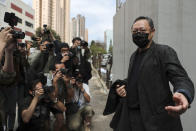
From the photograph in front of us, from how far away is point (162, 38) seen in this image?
3041 millimetres

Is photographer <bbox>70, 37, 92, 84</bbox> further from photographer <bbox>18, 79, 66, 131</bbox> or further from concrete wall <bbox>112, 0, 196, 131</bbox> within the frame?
concrete wall <bbox>112, 0, 196, 131</bbox>

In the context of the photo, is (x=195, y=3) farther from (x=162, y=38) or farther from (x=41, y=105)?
(x=41, y=105)

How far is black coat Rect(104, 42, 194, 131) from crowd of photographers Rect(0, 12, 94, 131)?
1.55 metres

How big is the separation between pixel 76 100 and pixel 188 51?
2174mm

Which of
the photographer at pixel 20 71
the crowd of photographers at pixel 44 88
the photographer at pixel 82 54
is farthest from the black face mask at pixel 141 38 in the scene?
the photographer at pixel 82 54

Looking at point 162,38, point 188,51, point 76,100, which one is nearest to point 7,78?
point 76,100

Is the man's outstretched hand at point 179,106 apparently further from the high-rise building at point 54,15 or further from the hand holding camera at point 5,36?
the high-rise building at point 54,15

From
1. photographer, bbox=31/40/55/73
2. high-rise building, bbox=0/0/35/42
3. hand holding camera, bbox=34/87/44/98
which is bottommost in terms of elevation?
hand holding camera, bbox=34/87/44/98

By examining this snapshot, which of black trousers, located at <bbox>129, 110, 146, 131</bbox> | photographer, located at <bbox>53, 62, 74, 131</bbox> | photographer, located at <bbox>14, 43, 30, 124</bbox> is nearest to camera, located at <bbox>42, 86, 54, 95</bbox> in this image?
photographer, located at <bbox>53, 62, 74, 131</bbox>

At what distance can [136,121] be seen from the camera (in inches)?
71.7

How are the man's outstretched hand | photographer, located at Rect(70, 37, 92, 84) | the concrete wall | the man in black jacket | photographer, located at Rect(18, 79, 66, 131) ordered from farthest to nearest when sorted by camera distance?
photographer, located at Rect(70, 37, 92, 84) → the concrete wall → photographer, located at Rect(18, 79, 66, 131) → the man in black jacket → the man's outstretched hand

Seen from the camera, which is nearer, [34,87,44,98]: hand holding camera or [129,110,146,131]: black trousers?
[129,110,146,131]: black trousers

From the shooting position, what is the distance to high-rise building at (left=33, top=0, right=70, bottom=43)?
8459 centimetres

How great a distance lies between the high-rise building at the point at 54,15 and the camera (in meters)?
84.6
